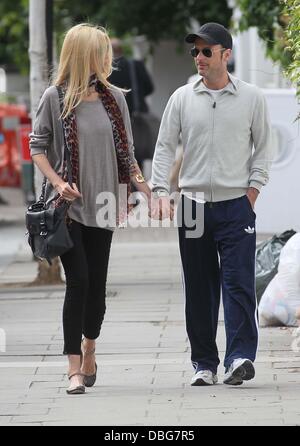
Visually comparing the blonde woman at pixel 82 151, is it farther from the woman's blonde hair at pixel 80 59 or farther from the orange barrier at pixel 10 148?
the orange barrier at pixel 10 148

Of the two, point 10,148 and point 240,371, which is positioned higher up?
point 240,371

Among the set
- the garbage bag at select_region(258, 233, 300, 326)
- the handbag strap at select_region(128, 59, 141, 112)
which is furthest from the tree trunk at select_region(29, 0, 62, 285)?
the handbag strap at select_region(128, 59, 141, 112)

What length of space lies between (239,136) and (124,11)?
13.4m

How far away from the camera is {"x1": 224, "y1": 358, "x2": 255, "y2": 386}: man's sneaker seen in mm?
6504

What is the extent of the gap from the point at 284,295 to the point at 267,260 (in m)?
0.61

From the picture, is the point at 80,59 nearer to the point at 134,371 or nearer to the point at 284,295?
the point at 134,371

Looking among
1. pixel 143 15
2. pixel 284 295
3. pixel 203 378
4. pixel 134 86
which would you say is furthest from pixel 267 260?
pixel 143 15

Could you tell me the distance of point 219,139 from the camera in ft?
21.3

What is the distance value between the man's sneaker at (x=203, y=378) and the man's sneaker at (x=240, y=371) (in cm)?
12

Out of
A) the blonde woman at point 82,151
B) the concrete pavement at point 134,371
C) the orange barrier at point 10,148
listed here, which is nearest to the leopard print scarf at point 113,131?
the blonde woman at point 82,151

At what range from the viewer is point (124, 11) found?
19594mm

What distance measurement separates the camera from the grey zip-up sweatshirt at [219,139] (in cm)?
651

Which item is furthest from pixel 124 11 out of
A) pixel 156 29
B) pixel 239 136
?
pixel 239 136
